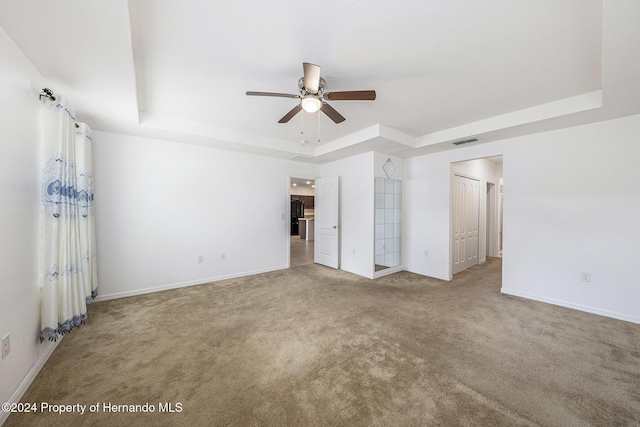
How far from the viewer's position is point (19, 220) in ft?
5.58

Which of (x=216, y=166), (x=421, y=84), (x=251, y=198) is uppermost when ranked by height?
(x=421, y=84)

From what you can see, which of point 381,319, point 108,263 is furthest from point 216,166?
point 381,319

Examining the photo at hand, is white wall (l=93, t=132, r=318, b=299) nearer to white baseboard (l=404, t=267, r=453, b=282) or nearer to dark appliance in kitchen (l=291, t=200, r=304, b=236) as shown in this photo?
white baseboard (l=404, t=267, r=453, b=282)

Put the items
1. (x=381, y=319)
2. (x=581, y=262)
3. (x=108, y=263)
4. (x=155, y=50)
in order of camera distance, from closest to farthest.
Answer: (x=155, y=50), (x=381, y=319), (x=581, y=262), (x=108, y=263)

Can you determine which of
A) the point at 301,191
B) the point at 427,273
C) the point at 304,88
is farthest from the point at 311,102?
the point at 301,191

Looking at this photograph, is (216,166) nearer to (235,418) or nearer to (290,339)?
(290,339)

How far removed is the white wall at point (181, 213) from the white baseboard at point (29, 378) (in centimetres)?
144

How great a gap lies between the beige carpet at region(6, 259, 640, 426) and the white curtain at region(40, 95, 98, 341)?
35 cm

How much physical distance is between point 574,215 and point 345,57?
3628 mm

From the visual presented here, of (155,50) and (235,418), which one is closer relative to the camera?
(235,418)

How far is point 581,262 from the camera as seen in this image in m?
3.02

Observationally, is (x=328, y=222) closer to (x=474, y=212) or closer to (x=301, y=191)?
(x=474, y=212)

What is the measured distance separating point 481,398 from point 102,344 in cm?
331

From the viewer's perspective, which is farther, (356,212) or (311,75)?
(356,212)
